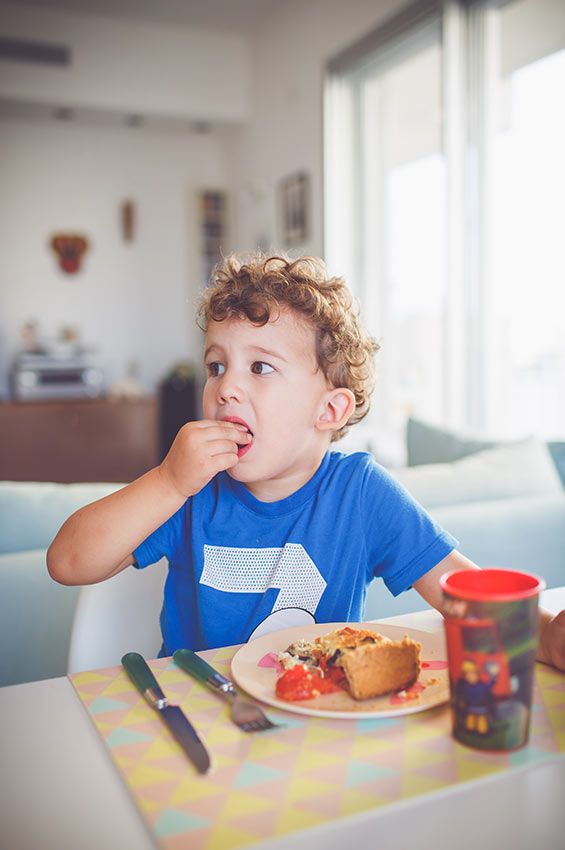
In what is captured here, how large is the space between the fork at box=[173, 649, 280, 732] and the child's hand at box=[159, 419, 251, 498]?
22 centimetres

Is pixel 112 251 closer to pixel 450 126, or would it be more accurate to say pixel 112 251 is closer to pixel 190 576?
pixel 450 126

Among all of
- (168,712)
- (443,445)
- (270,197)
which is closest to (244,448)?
(168,712)

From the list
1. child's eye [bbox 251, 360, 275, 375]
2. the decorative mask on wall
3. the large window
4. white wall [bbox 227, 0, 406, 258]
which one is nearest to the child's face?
child's eye [bbox 251, 360, 275, 375]

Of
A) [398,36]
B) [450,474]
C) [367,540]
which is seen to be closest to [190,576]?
[367,540]

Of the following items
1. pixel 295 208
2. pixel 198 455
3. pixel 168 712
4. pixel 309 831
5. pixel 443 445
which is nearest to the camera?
pixel 309 831

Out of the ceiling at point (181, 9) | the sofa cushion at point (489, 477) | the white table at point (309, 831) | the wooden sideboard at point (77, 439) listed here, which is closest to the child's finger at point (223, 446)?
the white table at point (309, 831)

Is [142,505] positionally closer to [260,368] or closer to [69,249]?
[260,368]

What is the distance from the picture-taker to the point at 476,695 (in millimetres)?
555

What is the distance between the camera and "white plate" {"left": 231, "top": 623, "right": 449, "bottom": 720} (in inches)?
24.9

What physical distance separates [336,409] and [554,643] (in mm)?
487

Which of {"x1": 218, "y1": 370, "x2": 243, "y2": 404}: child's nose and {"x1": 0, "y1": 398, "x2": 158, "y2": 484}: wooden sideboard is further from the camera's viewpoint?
{"x1": 0, "y1": 398, "x2": 158, "y2": 484}: wooden sideboard

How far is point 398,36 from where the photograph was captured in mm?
3871

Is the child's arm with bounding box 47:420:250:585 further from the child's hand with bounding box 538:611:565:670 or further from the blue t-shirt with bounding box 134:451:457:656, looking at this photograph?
the child's hand with bounding box 538:611:565:670

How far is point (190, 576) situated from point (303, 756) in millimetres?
557
